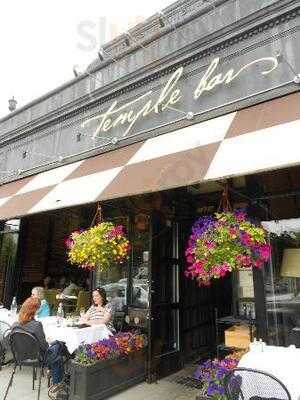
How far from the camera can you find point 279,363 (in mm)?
3896

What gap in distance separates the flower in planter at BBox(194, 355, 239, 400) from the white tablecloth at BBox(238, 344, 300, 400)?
1.45 ft

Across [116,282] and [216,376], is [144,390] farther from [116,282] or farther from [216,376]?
[116,282]

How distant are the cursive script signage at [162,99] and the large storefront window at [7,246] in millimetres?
4439

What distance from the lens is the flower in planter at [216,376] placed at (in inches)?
174

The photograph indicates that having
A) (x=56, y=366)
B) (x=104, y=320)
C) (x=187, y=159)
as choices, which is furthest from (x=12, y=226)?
(x=187, y=159)

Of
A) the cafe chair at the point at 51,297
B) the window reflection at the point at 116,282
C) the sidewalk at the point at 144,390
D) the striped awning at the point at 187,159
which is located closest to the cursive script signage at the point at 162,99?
the striped awning at the point at 187,159

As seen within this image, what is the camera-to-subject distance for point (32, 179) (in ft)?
30.8

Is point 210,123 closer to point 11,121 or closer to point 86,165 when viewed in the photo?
point 86,165

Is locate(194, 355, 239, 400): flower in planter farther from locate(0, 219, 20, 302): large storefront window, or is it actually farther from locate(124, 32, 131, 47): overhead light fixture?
locate(0, 219, 20, 302): large storefront window

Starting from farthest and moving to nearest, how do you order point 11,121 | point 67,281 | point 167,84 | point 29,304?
point 67,281, point 11,121, point 167,84, point 29,304

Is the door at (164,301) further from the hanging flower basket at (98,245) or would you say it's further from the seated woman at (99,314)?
the hanging flower basket at (98,245)

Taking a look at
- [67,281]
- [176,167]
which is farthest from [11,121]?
[176,167]

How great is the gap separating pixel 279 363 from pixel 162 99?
16.1ft

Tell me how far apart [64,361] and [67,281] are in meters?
7.05
